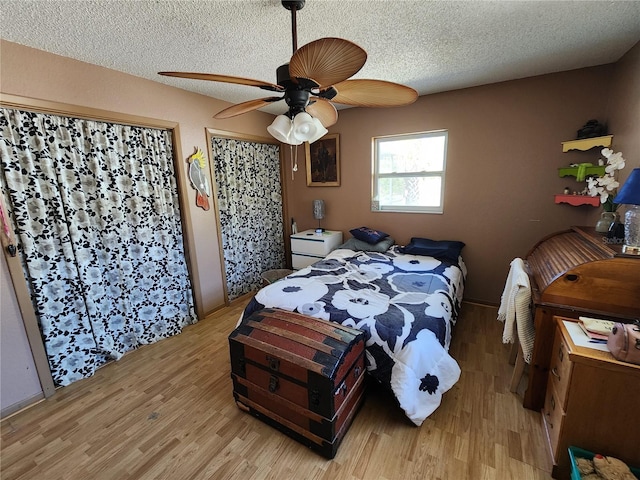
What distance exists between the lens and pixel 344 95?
1.53 metres

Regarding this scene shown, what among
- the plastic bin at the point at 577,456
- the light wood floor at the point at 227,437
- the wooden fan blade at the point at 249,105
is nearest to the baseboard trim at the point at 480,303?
the light wood floor at the point at 227,437

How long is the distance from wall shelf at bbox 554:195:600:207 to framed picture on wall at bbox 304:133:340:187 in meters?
2.37

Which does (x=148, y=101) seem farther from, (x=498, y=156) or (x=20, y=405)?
(x=498, y=156)

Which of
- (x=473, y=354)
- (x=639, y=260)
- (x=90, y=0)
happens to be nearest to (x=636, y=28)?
(x=639, y=260)

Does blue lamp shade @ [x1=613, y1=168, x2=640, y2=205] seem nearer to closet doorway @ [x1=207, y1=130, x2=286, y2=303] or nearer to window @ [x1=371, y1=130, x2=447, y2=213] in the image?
window @ [x1=371, y1=130, x2=447, y2=213]

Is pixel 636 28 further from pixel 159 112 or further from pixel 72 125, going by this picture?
pixel 72 125

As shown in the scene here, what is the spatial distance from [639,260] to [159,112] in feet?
11.7

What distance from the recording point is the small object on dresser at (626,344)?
1148mm

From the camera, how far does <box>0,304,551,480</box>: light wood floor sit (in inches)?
57.6

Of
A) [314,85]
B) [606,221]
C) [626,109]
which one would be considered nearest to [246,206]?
[314,85]

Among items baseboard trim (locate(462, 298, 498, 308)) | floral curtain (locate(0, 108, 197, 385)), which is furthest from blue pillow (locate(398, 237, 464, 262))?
floral curtain (locate(0, 108, 197, 385))

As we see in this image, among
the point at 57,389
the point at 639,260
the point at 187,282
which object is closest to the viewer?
the point at 639,260

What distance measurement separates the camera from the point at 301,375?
150cm

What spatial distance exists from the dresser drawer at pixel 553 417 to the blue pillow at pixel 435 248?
1.50 meters
